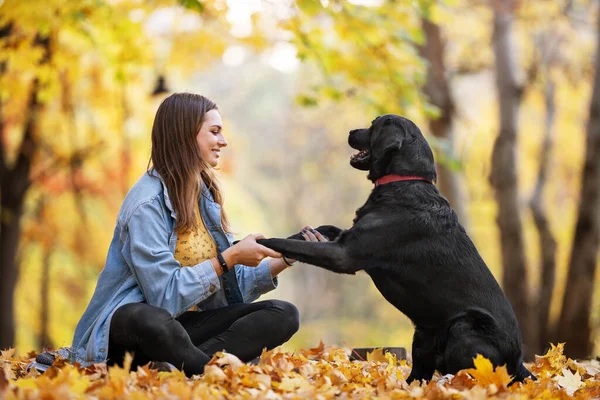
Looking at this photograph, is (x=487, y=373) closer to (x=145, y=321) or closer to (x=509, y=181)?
(x=145, y=321)

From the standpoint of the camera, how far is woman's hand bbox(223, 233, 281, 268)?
3.85 metres

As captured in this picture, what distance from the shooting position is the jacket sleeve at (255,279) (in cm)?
438

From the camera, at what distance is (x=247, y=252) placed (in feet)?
12.7

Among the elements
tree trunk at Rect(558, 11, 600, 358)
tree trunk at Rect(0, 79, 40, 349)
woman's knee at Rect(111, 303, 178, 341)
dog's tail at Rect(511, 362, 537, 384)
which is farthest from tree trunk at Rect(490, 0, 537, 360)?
woman's knee at Rect(111, 303, 178, 341)

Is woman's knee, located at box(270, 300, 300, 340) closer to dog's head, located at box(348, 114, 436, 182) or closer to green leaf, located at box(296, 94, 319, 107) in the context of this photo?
dog's head, located at box(348, 114, 436, 182)

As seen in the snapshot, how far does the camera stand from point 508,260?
11617 millimetres

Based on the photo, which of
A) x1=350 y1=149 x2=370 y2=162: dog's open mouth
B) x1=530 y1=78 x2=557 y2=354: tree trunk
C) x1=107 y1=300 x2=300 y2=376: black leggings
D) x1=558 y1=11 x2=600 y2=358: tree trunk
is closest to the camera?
x1=107 y1=300 x2=300 y2=376: black leggings

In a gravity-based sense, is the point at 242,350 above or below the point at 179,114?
below

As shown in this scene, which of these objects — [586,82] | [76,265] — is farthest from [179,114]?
[76,265]

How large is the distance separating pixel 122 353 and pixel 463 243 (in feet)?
6.17

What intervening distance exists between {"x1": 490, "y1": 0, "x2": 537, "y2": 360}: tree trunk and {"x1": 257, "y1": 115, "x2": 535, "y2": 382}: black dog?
773cm

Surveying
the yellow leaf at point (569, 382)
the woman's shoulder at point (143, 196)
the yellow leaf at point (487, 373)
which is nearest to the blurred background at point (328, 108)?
the woman's shoulder at point (143, 196)

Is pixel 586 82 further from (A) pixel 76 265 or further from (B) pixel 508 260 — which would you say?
(A) pixel 76 265

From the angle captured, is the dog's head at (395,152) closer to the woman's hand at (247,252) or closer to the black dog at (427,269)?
the black dog at (427,269)
